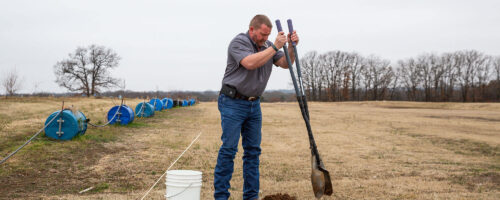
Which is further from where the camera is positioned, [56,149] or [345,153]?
[345,153]

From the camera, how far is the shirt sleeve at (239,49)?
3862mm

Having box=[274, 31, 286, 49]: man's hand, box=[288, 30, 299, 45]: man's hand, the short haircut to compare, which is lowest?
box=[274, 31, 286, 49]: man's hand

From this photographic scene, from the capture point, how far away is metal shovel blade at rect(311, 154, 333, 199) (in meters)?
4.23

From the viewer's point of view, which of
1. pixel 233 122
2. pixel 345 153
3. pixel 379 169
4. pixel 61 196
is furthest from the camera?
pixel 345 153

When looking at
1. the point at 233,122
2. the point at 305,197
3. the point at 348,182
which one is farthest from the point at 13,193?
the point at 348,182

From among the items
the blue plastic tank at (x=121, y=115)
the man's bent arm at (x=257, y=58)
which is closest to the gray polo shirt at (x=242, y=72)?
A: the man's bent arm at (x=257, y=58)

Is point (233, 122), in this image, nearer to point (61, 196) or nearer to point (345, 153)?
point (61, 196)

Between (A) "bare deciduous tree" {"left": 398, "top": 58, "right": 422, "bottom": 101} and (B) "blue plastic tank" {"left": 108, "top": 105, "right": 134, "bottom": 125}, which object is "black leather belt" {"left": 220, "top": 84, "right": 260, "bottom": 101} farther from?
(A) "bare deciduous tree" {"left": 398, "top": 58, "right": 422, "bottom": 101}

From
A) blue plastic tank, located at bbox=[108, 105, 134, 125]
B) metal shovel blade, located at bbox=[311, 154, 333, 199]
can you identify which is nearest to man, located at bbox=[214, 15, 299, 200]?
metal shovel blade, located at bbox=[311, 154, 333, 199]

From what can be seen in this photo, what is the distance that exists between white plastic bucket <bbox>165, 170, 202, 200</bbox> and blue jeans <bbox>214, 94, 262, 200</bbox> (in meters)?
0.33

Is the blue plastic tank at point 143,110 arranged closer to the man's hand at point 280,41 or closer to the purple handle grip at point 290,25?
the purple handle grip at point 290,25

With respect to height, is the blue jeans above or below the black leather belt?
below

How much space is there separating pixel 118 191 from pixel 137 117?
52.5 feet

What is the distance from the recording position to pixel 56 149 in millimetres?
8758
